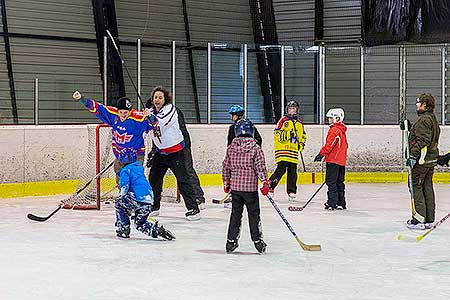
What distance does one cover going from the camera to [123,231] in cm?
700

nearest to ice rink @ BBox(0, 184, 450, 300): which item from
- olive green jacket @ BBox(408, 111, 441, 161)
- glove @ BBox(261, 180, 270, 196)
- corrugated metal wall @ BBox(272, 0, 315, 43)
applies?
glove @ BBox(261, 180, 270, 196)

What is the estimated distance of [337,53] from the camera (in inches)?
538

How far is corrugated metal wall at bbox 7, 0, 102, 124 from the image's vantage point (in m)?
13.8

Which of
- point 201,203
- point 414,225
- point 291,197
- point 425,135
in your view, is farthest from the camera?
point 291,197

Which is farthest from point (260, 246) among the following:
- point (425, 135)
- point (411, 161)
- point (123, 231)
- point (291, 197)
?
point (291, 197)

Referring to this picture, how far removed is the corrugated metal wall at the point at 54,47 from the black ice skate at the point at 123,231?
5904 millimetres

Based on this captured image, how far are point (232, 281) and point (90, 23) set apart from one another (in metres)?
10.5

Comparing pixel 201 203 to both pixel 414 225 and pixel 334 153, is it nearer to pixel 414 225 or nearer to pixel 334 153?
pixel 334 153

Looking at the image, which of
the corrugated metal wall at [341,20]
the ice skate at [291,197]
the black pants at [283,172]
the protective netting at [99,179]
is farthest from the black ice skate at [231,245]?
the corrugated metal wall at [341,20]

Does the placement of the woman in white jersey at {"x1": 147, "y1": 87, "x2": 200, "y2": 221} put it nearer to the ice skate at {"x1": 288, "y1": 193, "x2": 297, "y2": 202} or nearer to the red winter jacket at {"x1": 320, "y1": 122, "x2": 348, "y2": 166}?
the red winter jacket at {"x1": 320, "y1": 122, "x2": 348, "y2": 166}

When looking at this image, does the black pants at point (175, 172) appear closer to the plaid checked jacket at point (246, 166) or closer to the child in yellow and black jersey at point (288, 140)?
the child in yellow and black jersey at point (288, 140)

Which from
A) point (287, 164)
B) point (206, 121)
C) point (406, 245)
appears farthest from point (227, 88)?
point (406, 245)

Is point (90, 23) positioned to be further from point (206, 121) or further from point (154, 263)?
point (154, 263)

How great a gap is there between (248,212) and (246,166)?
362 mm
